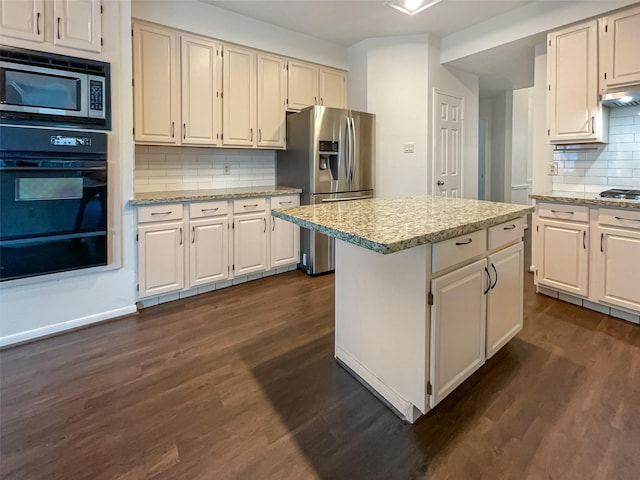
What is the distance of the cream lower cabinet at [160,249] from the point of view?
2.84 meters

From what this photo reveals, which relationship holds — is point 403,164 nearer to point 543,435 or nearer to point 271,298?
point 271,298

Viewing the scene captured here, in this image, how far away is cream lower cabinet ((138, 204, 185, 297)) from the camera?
2.84m

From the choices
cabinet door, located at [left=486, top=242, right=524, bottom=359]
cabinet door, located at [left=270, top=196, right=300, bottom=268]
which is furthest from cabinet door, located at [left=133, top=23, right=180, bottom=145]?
cabinet door, located at [left=486, top=242, right=524, bottom=359]

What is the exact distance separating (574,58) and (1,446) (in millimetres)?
4360

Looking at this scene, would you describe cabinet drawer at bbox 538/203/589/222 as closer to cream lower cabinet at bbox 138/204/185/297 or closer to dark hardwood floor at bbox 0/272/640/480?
dark hardwood floor at bbox 0/272/640/480

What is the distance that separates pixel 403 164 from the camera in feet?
13.8

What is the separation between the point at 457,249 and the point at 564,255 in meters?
1.89

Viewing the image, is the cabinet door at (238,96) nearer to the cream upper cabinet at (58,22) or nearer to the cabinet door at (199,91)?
the cabinet door at (199,91)

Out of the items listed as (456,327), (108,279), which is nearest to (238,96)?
(108,279)

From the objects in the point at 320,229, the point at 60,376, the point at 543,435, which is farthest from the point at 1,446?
the point at 543,435

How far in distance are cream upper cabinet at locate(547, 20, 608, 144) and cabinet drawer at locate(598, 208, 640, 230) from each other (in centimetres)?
72

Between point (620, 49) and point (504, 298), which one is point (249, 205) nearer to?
point (504, 298)

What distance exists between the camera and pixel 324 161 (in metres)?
3.77

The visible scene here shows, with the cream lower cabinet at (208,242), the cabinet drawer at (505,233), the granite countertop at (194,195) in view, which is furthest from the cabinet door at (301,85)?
the cabinet drawer at (505,233)
